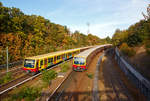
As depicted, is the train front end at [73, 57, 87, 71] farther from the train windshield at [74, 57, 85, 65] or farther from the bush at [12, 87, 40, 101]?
the bush at [12, 87, 40, 101]

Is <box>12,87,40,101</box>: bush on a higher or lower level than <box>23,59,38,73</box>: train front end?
lower

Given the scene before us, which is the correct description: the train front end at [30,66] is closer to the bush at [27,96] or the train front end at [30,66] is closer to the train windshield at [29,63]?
the train windshield at [29,63]

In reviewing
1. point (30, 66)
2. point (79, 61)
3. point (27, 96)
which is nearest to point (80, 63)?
point (79, 61)

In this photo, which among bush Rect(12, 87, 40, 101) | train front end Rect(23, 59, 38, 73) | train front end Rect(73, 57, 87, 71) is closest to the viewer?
bush Rect(12, 87, 40, 101)

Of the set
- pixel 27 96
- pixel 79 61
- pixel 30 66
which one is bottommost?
pixel 27 96

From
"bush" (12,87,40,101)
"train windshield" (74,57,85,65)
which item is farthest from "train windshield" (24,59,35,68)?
"train windshield" (74,57,85,65)

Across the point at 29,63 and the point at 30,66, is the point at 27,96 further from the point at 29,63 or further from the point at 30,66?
the point at 29,63

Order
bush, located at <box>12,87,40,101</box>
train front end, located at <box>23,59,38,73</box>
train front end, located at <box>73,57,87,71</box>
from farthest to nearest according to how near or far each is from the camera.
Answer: train front end, located at <box>73,57,87,71</box>
train front end, located at <box>23,59,38,73</box>
bush, located at <box>12,87,40,101</box>

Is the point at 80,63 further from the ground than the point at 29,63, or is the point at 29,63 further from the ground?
the point at 29,63

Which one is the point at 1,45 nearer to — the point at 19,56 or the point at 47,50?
the point at 19,56

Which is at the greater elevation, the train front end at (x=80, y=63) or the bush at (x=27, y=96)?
the train front end at (x=80, y=63)

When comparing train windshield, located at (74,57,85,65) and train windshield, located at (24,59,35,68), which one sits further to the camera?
train windshield, located at (74,57,85,65)

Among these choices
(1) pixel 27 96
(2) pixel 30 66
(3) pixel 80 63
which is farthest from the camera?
(3) pixel 80 63

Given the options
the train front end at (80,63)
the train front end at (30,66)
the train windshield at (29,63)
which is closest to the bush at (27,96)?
the train front end at (30,66)
